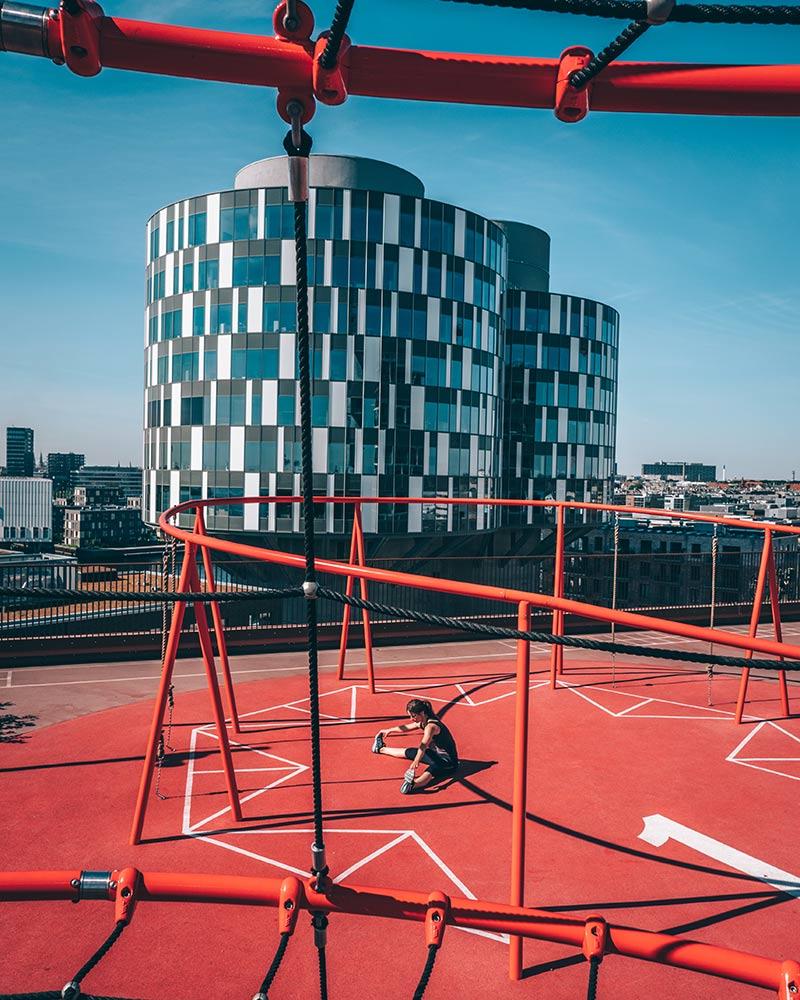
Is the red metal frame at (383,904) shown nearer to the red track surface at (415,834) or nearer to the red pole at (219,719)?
the red track surface at (415,834)

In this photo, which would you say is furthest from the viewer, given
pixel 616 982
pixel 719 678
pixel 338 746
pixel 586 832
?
pixel 719 678

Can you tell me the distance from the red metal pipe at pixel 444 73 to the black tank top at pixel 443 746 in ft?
27.5

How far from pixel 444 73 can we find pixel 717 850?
28.2ft

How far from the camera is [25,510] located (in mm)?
150375

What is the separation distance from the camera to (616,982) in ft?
20.1

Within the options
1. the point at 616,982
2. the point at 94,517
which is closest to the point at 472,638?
the point at 616,982

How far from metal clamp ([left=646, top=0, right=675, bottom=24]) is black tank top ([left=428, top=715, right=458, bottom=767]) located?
29.5 feet

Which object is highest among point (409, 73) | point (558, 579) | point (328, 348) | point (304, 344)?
point (328, 348)

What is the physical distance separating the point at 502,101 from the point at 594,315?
232 feet

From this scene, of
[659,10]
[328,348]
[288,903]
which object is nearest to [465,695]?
[288,903]

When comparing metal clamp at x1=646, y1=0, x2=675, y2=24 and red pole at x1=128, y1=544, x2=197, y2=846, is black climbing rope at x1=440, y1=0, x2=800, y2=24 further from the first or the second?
red pole at x1=128, y1=544, x2=197, y2=846

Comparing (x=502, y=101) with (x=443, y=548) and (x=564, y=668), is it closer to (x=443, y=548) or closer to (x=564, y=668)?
(x=564, y=668)

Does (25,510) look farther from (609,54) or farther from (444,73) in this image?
(609,54)

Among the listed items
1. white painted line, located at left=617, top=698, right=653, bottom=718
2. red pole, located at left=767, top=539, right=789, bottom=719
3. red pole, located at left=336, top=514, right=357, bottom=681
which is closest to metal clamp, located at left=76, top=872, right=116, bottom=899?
red pole, located at left=336, top=514, right=357, bottom=681
